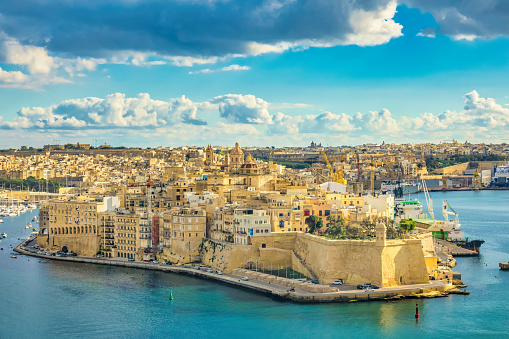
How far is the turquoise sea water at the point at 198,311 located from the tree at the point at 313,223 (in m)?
5.70

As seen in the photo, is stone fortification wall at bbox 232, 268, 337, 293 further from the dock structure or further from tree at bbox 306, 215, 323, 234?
the dock structure

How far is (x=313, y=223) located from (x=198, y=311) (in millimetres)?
8799

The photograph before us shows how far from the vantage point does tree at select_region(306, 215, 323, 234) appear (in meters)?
32.6

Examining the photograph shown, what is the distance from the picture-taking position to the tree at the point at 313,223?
32625 millimetres

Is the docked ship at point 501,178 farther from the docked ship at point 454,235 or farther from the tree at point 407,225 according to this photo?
the tree at point 407,225

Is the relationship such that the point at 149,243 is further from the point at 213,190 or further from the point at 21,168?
the point at 21,168

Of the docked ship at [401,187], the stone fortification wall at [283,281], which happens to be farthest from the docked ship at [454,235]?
the docked ship at [401,187]

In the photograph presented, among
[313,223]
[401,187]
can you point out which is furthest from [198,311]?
[401,187]

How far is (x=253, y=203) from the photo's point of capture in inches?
1312

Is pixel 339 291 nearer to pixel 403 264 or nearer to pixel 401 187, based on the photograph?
pixel 403 264

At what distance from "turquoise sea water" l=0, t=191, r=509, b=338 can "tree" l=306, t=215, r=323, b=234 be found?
5699mm

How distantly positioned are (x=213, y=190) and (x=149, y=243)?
500cm

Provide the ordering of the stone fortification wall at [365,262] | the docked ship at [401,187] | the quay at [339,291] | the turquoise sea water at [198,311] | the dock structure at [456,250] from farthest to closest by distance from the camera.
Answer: the docked ship at [401,187] → the dock structure at [456,250] → the stone fortification wall at [365,262] → the quay at [339,291] → the turquoise sea water at [198,311]

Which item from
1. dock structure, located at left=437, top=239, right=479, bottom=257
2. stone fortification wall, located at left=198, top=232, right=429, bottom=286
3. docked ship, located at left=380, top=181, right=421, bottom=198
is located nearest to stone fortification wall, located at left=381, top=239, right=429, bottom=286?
stone fortification wall, located at left=198, top=232, right=429, bottom=286
